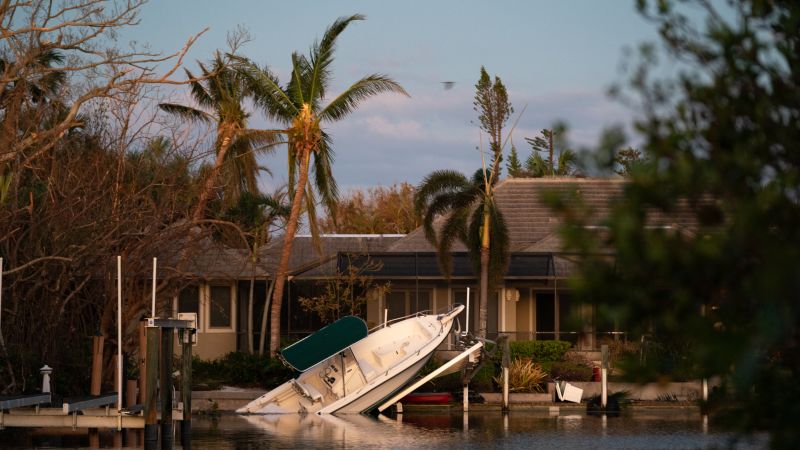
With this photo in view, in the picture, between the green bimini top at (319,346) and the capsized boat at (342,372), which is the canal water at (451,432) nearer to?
the capsized boat at (342,372)

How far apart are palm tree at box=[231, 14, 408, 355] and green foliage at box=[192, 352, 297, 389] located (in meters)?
1.55

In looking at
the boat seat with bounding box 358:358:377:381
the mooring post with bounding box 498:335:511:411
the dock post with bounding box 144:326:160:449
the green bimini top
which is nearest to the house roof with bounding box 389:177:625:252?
the mooring post with bounding box 498:335:511:411

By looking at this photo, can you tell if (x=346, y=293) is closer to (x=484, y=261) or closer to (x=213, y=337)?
(x=484, y=261)

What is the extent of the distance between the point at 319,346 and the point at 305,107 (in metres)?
8.55

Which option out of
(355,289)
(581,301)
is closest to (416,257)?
(355,289)

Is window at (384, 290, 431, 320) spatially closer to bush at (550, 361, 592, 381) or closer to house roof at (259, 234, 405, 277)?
house roof at (259, 234, 405, 277)

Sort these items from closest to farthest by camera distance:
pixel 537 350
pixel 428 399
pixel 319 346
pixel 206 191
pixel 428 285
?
1. pixel 206 191
2. pixel 319 346
3. pixel 428 399
4. pixel 537 350
5. pixel 428 285

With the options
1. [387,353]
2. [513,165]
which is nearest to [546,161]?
[513,165]

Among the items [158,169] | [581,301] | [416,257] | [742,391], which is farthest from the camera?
[416,257]

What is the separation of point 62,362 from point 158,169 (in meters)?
4.76

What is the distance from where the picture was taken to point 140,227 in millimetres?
26484

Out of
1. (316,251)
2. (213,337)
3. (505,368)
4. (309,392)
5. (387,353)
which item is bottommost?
(309,392)

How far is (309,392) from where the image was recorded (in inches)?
1109

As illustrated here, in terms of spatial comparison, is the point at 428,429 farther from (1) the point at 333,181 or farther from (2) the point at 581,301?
(2) the point at 581,301
